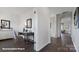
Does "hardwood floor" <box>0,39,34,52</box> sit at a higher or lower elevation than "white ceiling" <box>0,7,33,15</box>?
lower

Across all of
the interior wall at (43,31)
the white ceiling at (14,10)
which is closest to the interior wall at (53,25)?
the interior wall at (43,31)

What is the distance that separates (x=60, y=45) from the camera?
3.83 ft

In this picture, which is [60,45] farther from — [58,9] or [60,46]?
[58,9]

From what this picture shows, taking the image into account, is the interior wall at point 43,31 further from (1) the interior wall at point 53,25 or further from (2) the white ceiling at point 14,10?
(2) the white ceiling at point 14,10

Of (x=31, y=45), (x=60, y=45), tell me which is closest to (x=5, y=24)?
(x=31, y=45)

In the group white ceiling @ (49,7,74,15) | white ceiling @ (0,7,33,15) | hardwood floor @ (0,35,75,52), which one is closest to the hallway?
hardwood floor @ (0,35,75,52)

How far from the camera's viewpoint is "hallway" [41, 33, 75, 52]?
1.15 metres

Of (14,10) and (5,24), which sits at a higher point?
(14,10)

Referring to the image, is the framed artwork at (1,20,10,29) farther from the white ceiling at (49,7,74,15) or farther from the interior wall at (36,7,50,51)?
the white ceiling at (49,7,74,15)

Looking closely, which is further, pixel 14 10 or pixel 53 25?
pixel 53 25

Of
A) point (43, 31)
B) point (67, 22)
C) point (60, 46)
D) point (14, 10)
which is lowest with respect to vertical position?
point (60, 46)

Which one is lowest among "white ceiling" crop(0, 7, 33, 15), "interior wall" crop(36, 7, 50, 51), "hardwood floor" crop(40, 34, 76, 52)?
"hardwood floor" crop(40, 34, 76, 52)
